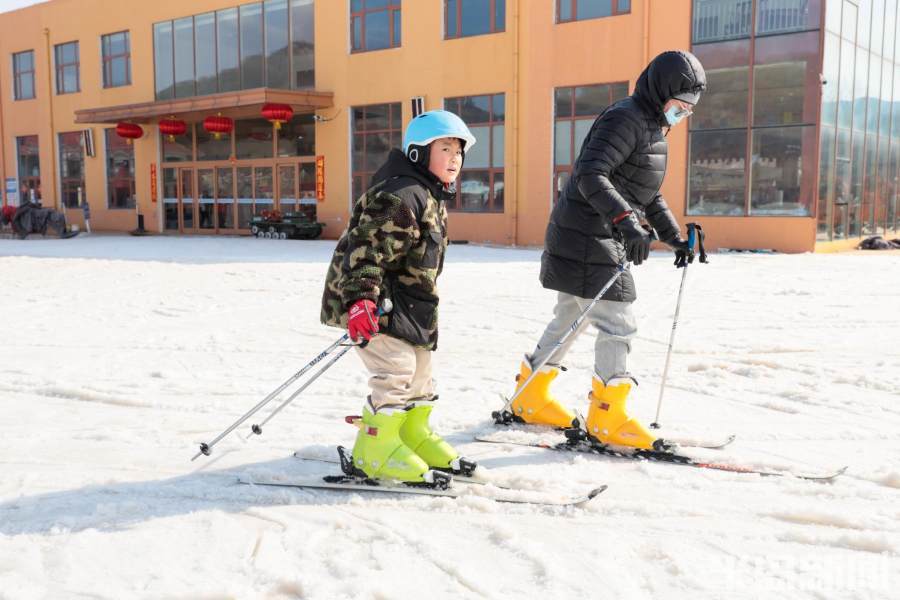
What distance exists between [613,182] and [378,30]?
18057 mm

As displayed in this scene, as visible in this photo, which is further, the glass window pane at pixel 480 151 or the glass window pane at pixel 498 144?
the glass window pane at pixel 480 151

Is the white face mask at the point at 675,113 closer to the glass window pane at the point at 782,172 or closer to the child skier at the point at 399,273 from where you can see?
the child skier at the point at 399,273

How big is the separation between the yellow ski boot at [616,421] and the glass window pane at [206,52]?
73.6 feet

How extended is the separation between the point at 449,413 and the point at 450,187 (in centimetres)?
155

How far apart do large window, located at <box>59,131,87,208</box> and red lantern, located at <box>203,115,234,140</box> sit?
7.49 metres

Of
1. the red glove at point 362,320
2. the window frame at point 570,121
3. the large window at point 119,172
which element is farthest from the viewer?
the large window at point 119,172

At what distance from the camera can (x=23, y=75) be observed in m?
29.8

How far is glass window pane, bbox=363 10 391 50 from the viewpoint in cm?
2027

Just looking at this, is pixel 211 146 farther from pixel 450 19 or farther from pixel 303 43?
pixel 450 19

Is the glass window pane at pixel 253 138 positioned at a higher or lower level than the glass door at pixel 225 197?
higher

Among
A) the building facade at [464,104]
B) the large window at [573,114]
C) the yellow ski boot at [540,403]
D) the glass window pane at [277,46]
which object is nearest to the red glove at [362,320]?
the yellow ski boot at [540,403]

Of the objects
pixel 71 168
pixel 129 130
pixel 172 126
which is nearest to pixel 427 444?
pixel 172 126

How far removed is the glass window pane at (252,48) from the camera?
22.7 m

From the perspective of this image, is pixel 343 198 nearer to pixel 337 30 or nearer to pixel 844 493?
pixel 337 30
